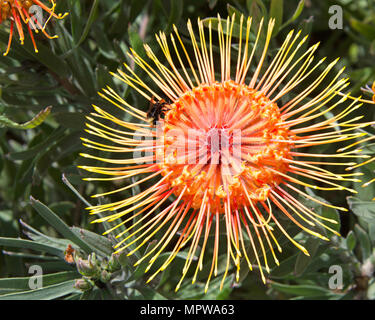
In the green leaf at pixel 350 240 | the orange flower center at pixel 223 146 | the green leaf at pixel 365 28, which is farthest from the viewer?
the green leaf at pixel 365 28

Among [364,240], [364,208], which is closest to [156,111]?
[364,208]

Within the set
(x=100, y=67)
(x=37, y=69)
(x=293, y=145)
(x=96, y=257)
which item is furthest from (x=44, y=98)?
(x=293, y=145)

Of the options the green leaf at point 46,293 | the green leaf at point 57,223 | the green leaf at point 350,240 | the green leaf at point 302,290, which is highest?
the green leaf at point 57,223

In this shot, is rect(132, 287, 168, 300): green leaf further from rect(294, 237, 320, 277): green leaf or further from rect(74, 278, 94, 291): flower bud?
rect(294, 237, 320, 277): green leaf

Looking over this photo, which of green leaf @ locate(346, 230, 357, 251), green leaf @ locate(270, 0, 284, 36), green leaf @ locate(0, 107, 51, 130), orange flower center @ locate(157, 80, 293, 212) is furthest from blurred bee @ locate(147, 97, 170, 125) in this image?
green leaf @ locate(346, 230, 357, 251)

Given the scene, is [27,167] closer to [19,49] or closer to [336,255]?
[19,49]

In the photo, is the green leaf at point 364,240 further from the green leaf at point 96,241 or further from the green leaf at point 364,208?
the green leaf at point 96,241

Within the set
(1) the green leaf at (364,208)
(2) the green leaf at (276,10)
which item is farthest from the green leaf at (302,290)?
(2) the green leaf at (276,10)
